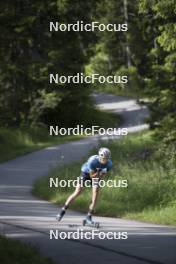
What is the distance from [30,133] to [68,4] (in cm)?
688

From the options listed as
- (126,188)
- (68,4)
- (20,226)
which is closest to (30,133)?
(68,4)

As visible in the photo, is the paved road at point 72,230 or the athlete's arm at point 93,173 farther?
the athlete's arm at point 93,173

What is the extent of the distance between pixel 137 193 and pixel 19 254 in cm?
805

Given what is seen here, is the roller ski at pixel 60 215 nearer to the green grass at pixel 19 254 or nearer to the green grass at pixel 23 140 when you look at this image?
the green grass at pixel 19 254

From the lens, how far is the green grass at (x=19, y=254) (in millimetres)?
10477

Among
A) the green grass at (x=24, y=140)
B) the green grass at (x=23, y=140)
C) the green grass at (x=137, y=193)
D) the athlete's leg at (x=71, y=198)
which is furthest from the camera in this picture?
the green grass at (x=24, y=140)

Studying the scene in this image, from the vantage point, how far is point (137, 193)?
61.0 ft

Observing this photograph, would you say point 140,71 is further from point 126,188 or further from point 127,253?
point 127,253

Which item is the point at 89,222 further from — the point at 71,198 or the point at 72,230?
the point at 72,230

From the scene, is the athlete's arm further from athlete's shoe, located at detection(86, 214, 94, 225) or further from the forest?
the forest

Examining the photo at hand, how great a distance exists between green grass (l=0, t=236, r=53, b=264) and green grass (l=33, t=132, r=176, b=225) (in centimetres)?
510

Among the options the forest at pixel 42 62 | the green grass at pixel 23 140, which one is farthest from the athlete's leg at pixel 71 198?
the forest at pixel 42 62

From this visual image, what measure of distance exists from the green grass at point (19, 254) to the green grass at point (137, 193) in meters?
5.10

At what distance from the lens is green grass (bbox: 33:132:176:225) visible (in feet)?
56.2
